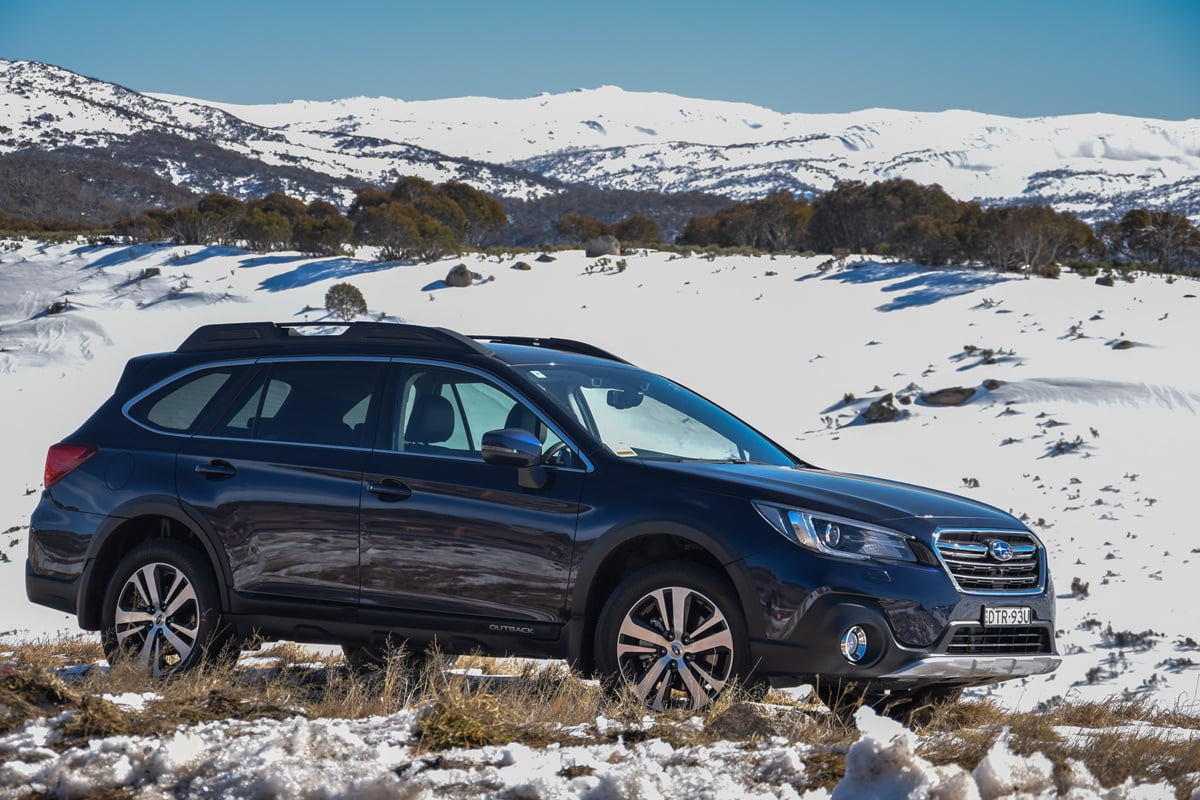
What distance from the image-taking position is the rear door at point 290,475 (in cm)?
659

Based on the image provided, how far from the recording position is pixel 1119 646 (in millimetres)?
15195

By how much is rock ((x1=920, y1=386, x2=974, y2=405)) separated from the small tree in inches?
635

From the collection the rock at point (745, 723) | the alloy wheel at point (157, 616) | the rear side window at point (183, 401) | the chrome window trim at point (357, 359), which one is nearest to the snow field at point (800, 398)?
the rock at point (745, 723)

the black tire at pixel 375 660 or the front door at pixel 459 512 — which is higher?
the front door at pixel 459 512

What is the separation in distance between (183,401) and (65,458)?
72 centimetres

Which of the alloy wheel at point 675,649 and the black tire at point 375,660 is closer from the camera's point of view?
the alloy wheel at point 675,649

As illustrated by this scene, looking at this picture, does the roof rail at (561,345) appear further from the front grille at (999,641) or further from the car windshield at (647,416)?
the front grille at (999,641)

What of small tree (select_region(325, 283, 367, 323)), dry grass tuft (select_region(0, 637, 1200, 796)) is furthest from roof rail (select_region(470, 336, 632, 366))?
small tree (select_region(325, 283, 367, 323))

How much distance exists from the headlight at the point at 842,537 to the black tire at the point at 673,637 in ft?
1.20

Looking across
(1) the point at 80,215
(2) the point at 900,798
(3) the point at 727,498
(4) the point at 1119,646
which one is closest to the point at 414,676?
(3) the point at 727,498

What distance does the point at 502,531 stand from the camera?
6188 millimetres

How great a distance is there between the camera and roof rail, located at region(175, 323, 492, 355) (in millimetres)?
6785

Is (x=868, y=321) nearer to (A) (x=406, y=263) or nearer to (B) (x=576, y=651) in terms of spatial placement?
(A) (x=406, y=263)

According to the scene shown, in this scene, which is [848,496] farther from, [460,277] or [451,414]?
[460,277]
